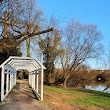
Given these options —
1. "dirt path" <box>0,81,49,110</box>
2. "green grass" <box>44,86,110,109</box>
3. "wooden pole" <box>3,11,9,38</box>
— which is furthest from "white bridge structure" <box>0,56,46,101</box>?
"green grass" <box>44,86,110,109</box>

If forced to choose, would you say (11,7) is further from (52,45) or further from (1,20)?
(52,45)

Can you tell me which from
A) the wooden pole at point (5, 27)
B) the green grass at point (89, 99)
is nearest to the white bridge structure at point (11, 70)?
the wooden pole at point (5, 27)

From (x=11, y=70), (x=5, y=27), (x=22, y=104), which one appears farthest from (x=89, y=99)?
(x=5, y=27)

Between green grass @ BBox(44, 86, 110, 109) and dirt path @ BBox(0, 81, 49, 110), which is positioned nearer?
dirt path @ BBox(0, 81, 49, 110)

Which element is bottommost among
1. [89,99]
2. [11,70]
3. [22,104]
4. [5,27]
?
[89,99]

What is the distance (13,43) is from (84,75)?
2348cm

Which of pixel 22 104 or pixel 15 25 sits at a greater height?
pixel 15 25

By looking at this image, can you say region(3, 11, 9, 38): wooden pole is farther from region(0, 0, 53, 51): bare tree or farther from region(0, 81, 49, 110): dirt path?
region(0, 81, 49, 110): dirt path

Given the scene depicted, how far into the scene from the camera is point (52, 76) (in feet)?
115

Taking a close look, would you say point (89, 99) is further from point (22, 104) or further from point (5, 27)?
point (5, 27)

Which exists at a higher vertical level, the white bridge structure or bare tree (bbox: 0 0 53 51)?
bare tree (bbox: 0 0 53 51)

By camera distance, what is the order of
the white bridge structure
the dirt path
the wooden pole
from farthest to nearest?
the wooden pole
the white bridge structure
the dirt path

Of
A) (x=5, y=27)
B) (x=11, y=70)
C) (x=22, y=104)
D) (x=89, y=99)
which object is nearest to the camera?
(x=22, y=104)

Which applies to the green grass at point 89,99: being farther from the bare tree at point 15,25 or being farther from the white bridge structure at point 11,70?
the bare tree at point 15,25
